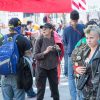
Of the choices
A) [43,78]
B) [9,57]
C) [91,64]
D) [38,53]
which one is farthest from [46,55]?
[91,64]

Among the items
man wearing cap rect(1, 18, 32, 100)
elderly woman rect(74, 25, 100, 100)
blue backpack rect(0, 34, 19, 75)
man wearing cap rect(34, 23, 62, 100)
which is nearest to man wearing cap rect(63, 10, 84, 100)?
man wearing cap rect(34, 23, 62, 100)

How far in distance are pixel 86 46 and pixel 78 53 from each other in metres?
0.16

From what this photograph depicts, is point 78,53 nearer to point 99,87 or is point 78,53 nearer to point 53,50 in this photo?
point 99,87

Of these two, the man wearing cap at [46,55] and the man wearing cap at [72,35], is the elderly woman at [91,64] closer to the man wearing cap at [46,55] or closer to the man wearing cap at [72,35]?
the man wearing cap at [46,55]

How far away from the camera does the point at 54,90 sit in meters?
6.75

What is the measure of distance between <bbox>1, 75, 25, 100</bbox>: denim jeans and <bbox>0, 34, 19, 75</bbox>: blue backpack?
138 mm

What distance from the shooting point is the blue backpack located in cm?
492

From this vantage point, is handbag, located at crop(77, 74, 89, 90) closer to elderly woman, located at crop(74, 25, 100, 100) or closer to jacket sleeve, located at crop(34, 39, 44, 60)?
elderly woman, located at crop(74, 25, 100, 100)

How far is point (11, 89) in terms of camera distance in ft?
16.8

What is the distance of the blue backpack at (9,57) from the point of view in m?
4.92

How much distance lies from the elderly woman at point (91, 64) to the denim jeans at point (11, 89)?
3.38 ft

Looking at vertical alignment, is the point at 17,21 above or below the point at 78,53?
above

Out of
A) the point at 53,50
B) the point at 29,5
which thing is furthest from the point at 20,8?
the point at 53,50

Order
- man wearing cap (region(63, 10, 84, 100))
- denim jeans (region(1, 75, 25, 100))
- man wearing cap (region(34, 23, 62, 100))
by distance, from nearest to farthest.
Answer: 1. denim jeans (region(1, 75, 25, 100))
2. man wearing cap (region(34, 23, 62, 100))
3. man wearing cap (region(63, 10, 84, 100))
